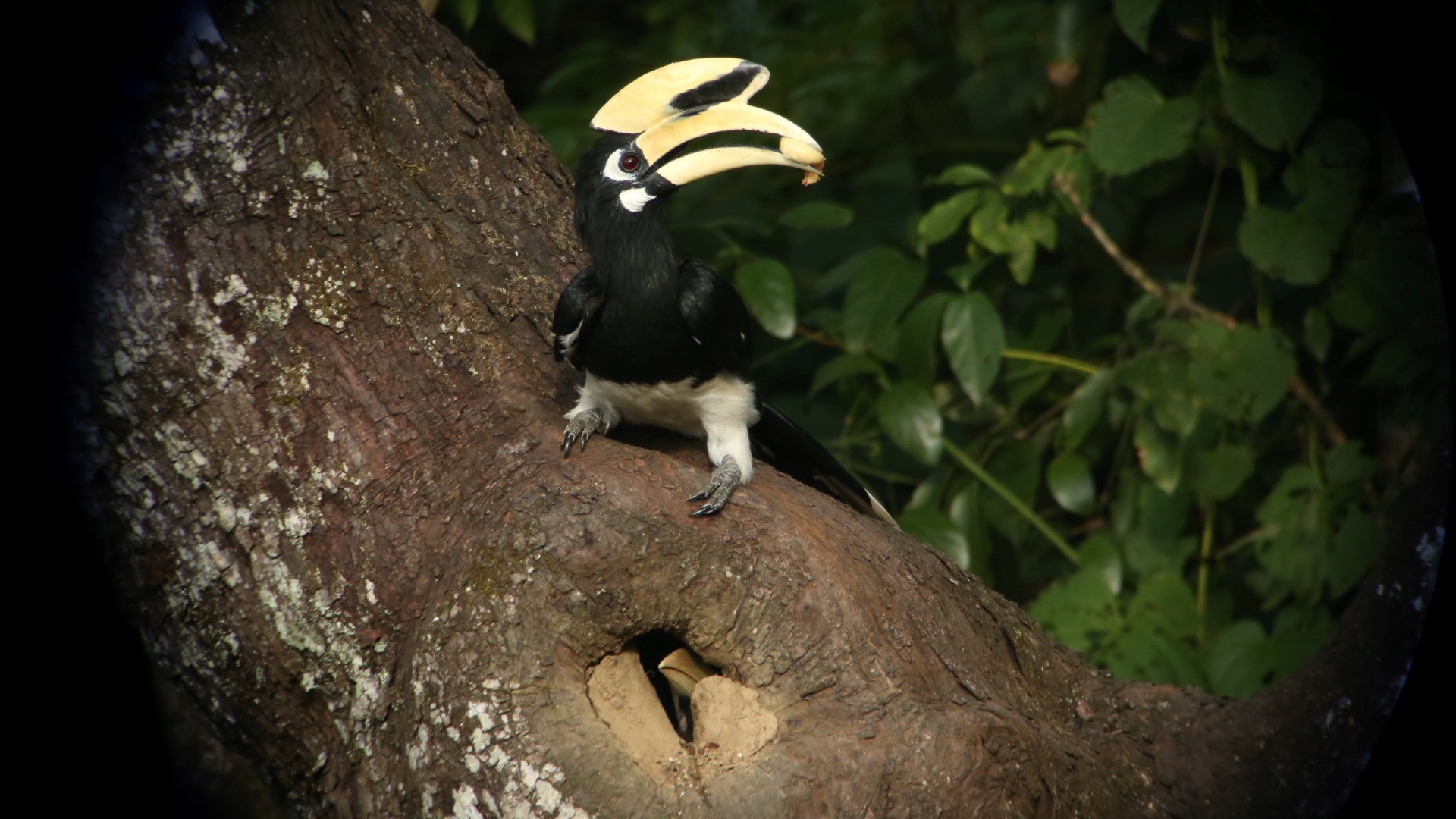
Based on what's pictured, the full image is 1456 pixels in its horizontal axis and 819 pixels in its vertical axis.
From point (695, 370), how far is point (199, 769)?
155 cm

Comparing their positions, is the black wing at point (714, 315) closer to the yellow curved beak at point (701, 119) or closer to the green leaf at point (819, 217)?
the yellow curved beak at point (701, 119)

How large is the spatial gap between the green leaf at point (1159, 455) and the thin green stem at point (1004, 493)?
31 centimetres

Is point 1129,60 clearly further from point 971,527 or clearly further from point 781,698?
point 781,698

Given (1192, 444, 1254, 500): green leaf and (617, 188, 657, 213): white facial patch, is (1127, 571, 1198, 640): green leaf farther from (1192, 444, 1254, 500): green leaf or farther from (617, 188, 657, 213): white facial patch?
(617, 188, 657, 213): white facial patch

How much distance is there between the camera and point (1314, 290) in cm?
311

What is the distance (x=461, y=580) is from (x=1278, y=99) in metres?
2.33

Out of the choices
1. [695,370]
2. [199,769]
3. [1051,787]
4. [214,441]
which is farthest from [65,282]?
[1051,787]

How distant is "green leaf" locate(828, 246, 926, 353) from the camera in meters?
2.87

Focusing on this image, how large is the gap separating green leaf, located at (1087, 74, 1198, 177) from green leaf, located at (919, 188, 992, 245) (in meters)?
0.33

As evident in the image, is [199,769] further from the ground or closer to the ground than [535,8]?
closer to the ground

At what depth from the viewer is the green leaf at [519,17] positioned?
2.85 meters

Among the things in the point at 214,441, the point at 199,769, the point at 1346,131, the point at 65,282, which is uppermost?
the point at 65,282

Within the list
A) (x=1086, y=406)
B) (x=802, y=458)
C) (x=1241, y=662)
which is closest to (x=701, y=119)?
(x=802, y=458)

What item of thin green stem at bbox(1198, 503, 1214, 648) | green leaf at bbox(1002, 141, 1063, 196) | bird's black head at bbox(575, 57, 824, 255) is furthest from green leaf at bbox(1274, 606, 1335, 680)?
bird's black head at bbox(575, 57, 824, 255)
